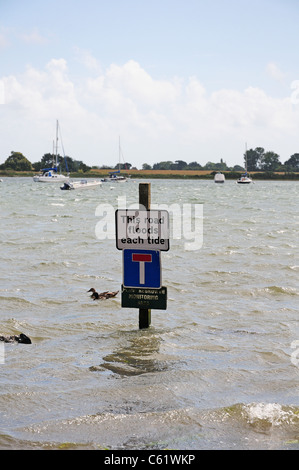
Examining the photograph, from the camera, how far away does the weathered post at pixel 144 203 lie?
9.66 m

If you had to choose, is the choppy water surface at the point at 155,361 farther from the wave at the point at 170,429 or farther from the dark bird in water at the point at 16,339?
the dark bird in water at the point at 16,339

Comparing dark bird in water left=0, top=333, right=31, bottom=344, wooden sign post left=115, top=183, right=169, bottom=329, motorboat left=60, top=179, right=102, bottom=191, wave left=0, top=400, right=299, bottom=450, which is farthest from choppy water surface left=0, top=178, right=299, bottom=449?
motorboat left=60, top=179, right=102, bottom=191

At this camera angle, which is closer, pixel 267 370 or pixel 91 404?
pixel 91 404

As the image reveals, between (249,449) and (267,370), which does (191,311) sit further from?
(249,449)

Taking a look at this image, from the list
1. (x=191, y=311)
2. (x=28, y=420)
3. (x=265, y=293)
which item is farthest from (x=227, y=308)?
(x=28, y=420)

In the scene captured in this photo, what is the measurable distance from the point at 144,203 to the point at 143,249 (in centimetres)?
73

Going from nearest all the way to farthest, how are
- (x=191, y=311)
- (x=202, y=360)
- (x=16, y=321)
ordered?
(x=202, y=360)
(x=16, y=321)
(x=191, y=311)

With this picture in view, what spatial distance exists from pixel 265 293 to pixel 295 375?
5.85 m

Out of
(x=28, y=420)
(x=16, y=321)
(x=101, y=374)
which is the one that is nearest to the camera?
(x=28, y=420)

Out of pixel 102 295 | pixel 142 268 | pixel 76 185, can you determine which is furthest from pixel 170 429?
pixel 76 185

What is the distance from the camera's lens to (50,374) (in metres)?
7.89

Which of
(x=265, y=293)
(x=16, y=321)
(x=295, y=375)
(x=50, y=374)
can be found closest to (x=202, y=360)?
(x=295, y=375)

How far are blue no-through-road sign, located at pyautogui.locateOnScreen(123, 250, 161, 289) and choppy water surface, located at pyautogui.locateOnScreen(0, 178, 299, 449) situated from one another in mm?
892

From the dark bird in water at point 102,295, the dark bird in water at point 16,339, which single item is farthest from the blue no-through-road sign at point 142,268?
the dark bird in water at point 102,295
